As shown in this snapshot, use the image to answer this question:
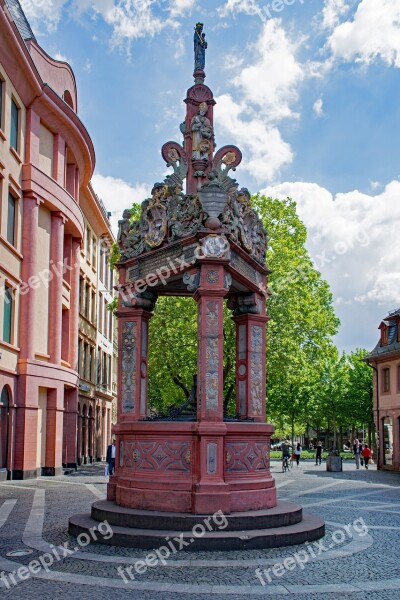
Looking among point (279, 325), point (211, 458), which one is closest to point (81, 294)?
point (279, 325)

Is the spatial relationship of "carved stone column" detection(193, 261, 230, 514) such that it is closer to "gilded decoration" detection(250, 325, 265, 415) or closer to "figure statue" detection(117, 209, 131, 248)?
"gilded decoration" detection(250, 325, 265, 415)

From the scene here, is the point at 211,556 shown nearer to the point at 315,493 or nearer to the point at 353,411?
the point at 315,493

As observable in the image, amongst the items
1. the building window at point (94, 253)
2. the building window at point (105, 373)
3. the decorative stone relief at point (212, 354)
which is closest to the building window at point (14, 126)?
the decorative stone relief at point (212, 354)

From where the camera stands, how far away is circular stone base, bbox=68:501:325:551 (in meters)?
9.49

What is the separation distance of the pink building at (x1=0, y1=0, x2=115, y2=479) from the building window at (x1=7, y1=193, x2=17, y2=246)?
0.04 metres

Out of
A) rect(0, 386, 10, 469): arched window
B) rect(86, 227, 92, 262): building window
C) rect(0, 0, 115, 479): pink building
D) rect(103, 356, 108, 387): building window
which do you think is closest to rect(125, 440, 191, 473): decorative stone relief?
rect(0, 0, 115, 479): pink building

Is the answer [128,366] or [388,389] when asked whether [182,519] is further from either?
[388,389]

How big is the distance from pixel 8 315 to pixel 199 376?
15088 mm

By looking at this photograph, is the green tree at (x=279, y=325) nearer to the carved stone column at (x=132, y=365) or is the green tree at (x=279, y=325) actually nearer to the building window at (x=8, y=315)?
the building window at (x=8, y=315)

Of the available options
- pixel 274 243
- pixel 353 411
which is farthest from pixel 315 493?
pixel 353 411

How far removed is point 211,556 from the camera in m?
9.10

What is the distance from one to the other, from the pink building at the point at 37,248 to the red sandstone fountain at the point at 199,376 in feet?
39.1

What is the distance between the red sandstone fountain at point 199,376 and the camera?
34.1ft

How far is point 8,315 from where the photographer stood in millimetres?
24734
